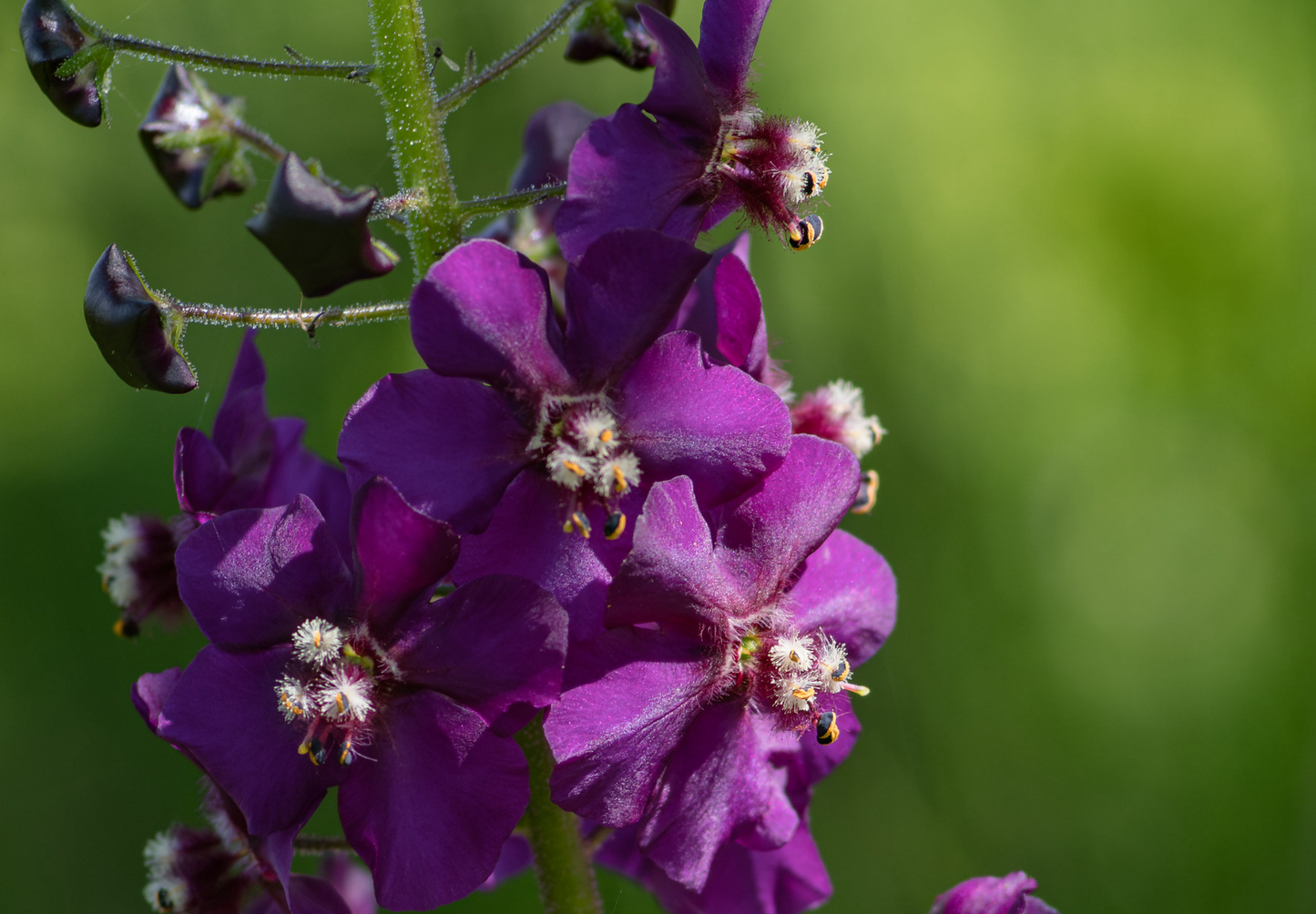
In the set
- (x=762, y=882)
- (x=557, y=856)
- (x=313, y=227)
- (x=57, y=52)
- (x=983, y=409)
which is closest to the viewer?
(x=313, y=227)

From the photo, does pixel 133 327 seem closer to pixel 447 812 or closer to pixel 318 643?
pixel 318 643

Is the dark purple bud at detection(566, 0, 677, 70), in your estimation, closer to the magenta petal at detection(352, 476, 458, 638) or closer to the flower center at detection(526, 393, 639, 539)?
the flower center at detection(526, 393, 639, 539)

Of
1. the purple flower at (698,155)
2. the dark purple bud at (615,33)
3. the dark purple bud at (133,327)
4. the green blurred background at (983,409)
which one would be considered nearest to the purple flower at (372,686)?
the dark purple bud at (133,327)

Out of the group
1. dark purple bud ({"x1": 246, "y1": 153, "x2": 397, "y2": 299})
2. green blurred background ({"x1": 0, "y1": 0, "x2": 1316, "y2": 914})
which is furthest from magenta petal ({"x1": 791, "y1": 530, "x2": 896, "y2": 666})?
green blurred background ({"x1": 0, "y1": 0, "x2": 1316, "y2": 914})

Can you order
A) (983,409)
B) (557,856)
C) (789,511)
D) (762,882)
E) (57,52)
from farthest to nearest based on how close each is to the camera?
(983,409) < (762,882) < (557,856) < (57,52) < (789,511)

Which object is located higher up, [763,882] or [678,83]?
[678,83]

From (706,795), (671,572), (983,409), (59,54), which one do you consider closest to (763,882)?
(706,795)
